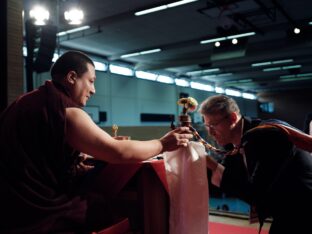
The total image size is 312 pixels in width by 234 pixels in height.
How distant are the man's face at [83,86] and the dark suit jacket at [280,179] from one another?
2.60ft

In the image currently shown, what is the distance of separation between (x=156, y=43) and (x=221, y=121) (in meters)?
9.05

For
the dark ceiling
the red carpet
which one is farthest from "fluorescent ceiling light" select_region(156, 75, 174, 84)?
the red carpet

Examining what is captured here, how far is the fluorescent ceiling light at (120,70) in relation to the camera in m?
12.6

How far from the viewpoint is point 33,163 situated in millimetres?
1313

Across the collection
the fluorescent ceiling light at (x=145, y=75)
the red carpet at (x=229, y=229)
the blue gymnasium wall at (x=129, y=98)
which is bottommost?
the red carpet at (x=229, y=229)

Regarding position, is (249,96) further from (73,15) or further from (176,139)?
(176,139)

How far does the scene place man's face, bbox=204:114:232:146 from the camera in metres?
1.82

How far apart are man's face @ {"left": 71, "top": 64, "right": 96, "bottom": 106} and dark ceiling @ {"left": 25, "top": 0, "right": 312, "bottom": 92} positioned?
4707 millimetres

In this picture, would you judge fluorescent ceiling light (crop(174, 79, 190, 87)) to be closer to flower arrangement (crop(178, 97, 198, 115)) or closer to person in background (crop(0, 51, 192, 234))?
A: flower arrangement (crop(178, 97, 198, 115))

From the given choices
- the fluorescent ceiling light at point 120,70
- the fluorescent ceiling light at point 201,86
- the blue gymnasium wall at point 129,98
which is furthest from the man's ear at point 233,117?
the fluorescent ceiling light at point 201,86

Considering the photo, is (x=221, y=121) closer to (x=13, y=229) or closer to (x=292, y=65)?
(x=13, y=229)

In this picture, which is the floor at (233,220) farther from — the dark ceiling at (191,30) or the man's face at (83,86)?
the dark ceiling at (191,30)

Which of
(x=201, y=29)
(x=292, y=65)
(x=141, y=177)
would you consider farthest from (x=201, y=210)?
(x=292, y=65)

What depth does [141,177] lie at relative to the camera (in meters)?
1.74
